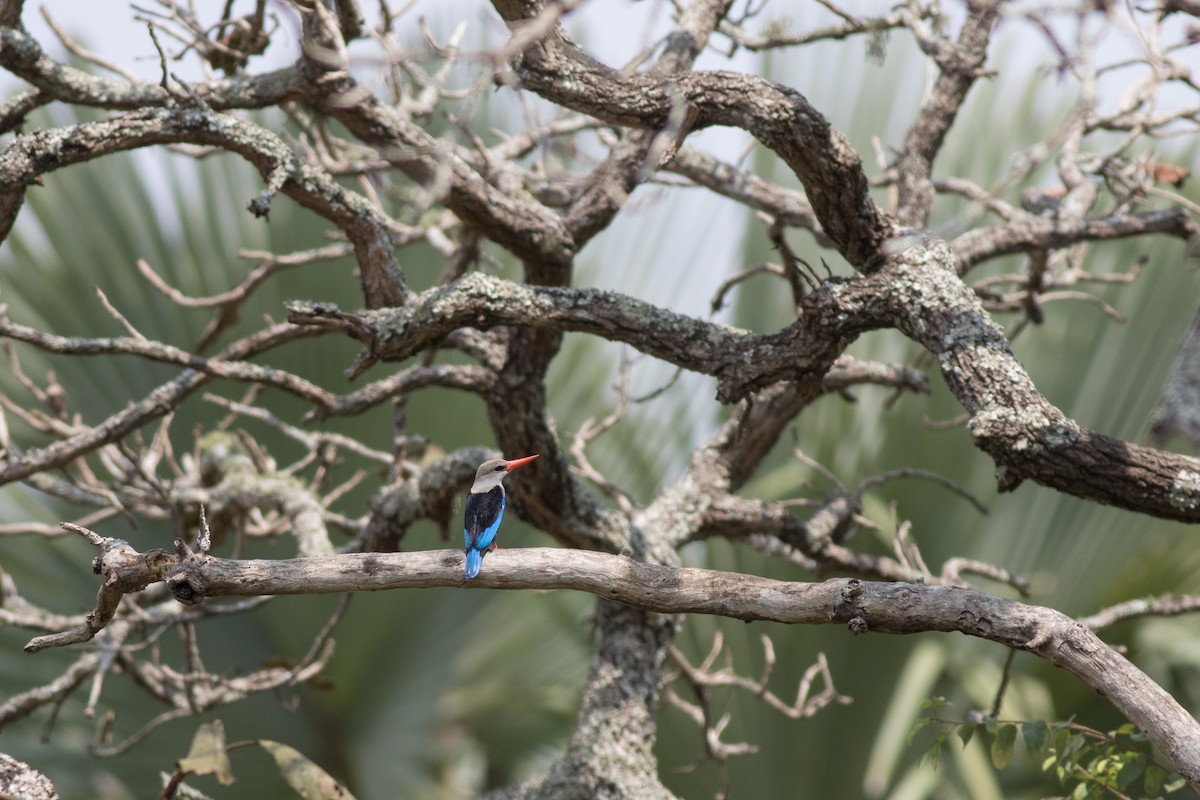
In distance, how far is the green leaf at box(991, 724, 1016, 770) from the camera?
2510 millimetres

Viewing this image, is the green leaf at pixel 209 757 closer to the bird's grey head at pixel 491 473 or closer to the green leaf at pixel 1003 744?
the bird's grey head at pixel 491 473

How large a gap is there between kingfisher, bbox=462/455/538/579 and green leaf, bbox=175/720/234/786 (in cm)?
96

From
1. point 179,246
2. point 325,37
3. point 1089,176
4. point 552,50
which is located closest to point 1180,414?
point 552,50

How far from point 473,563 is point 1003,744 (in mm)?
1249

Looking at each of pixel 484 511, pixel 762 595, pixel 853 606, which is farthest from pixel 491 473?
pixel 853 606

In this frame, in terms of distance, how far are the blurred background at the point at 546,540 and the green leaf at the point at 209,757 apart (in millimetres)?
2816

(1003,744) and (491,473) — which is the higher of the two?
(491,473)

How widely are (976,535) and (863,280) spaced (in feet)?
13.5

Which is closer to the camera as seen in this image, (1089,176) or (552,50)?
(552,50)

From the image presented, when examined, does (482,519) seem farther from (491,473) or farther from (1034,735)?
(1034,735)

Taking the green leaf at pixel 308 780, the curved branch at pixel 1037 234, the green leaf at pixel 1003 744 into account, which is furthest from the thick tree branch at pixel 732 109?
the green leaf at pixel 308 780

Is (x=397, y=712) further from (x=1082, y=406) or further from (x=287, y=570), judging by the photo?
(x=287, y=570)

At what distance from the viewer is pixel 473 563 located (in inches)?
90.9

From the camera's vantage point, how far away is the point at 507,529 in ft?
23.0
